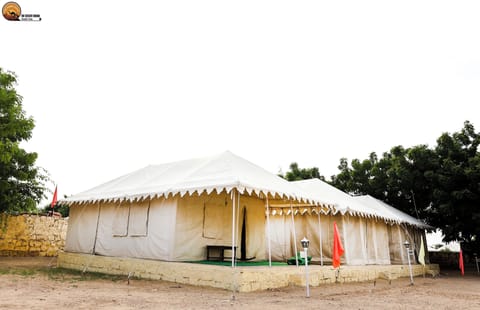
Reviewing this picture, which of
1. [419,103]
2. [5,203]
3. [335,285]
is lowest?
[335,285]

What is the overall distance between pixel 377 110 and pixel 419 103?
1621 millimetres

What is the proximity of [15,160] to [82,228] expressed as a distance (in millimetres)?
3620

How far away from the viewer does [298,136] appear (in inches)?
685

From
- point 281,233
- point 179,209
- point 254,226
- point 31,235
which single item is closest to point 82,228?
point 179,209

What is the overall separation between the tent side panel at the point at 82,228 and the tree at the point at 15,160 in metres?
1.94

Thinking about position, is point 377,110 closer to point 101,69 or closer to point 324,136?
point 324,136

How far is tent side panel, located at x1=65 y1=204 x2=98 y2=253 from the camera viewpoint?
11.0 meters

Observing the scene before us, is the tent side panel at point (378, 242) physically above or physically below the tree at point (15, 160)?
below

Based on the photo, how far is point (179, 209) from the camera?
8.63 m

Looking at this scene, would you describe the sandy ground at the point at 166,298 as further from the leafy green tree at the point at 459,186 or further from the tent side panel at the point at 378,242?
the leafy green tree at the point at 459,186

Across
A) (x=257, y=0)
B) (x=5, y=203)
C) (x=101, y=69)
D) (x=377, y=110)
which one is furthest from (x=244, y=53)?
(x=5, y=203)

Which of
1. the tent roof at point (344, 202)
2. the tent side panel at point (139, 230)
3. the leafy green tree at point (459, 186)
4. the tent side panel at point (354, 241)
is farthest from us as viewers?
the leafy green tree at point (459, 186)

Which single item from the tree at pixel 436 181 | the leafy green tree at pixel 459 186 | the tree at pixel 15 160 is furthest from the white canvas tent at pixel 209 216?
the tree at pixel 436 181

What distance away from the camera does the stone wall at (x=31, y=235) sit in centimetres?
1368
